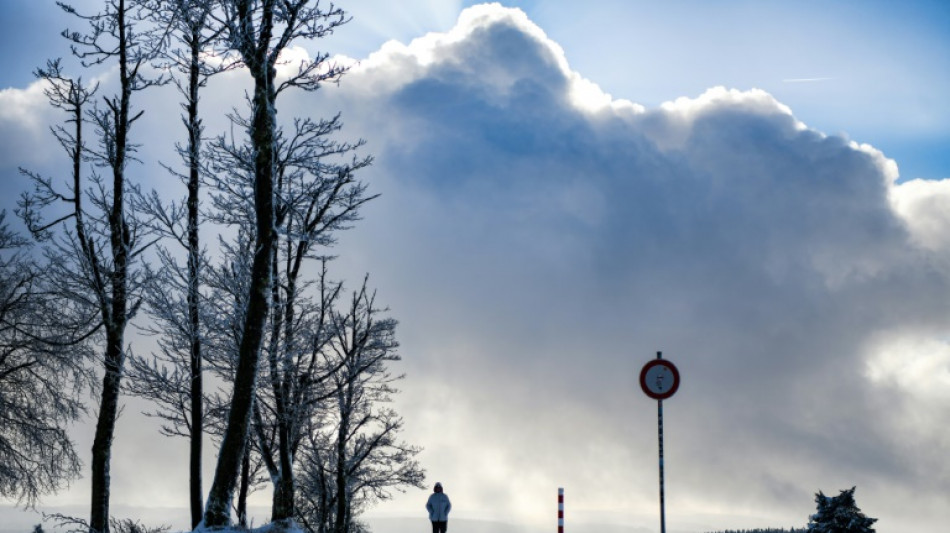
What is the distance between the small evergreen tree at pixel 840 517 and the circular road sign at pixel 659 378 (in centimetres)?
558

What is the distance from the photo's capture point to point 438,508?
20.9 metres

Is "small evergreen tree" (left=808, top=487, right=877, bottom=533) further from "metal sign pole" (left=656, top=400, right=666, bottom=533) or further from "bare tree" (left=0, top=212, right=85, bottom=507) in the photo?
"bare tree" (left=0, top=212, right=85, bottom=507)

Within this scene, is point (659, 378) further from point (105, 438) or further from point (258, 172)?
point (105, 438)

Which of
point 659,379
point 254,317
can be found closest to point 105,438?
point 254,317

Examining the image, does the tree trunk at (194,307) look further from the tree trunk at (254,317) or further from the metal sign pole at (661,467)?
the metal sign pole at (661,467)

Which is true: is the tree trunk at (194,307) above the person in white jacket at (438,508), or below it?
above

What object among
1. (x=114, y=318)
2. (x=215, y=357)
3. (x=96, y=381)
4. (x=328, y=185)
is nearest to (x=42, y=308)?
(x=96, y=381)

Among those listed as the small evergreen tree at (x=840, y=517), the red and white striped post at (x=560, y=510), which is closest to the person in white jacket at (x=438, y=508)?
the red and white striped post at (x=560, y=510)

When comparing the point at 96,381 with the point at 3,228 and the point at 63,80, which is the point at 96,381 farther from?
the point at 63,80

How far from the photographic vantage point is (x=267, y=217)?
13.1m

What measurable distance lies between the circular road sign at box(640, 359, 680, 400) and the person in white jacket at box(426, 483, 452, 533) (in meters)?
8.78

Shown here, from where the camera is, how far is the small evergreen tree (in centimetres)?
1655

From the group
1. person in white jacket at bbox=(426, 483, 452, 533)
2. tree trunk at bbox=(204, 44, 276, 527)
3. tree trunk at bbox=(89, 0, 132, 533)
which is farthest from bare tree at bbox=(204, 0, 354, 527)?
person in white jacket at bbox=(426, 483, 452, 533)

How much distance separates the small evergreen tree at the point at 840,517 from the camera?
16.5m
